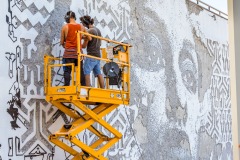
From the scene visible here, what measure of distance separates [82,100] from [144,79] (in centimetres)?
388

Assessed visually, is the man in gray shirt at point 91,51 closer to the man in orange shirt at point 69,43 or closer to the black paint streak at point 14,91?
the man in orange shirt at point 69,43

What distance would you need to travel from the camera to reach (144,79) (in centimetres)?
1159

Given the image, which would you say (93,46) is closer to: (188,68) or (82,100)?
(82,100)

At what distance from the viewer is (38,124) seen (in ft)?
28.1

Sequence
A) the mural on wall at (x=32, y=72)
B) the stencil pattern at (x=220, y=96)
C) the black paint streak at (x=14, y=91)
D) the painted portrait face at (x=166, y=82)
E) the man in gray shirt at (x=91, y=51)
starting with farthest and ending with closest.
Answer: the stencil pattern at (x=220, y=96), the painted portrait face at (x=166, y=82), the man in gray shirt at (x=91, y=51), the mural on wall at (x=32, y=72), the black paint streak at (x=14, y=91)

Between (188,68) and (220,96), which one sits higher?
(188,68)

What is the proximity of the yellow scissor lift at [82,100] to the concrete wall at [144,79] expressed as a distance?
1.33 feet

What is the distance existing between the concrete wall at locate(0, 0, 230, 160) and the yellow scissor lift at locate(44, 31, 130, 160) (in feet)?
1.33

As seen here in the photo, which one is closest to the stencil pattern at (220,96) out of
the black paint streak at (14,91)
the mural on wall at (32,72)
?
the mural on wall at (32,72)

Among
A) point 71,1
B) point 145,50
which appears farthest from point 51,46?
point 145,50

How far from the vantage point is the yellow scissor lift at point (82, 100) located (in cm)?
789

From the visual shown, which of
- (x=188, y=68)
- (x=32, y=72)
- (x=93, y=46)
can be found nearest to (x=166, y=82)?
(x=188, y=68)

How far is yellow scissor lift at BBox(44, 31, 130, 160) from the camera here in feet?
25.9

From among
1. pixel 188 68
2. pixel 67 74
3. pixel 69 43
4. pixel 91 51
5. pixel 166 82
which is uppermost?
pixel 69 43
